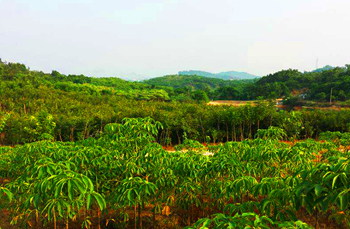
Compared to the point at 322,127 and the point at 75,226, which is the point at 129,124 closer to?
the point at 75,226

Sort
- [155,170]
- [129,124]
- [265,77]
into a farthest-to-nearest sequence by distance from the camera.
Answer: [265,77]
[129,124]
[155,170]

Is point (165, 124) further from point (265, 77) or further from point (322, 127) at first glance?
point (265, 77)

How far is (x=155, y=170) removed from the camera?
13.3 feet

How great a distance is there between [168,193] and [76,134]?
660 inches

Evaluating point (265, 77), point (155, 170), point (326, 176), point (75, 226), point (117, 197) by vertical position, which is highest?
point (265, 77)

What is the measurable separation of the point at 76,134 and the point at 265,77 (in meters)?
57.5

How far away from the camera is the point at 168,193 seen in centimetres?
443

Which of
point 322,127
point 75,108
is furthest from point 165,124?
point 322,127

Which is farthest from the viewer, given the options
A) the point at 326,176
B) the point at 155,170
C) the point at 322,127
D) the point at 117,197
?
the point at 322,127

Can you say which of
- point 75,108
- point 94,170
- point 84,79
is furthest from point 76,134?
point 84,79

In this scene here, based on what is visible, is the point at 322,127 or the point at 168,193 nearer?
the point at 168,193

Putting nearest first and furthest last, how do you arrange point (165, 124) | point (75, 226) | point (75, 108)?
1. point (75, 226)
2. point (165, 124)
3. point (75, 108)

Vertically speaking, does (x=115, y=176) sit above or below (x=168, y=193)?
above

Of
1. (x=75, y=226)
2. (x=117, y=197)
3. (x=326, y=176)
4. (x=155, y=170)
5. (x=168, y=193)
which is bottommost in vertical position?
(x=75, y=226)
